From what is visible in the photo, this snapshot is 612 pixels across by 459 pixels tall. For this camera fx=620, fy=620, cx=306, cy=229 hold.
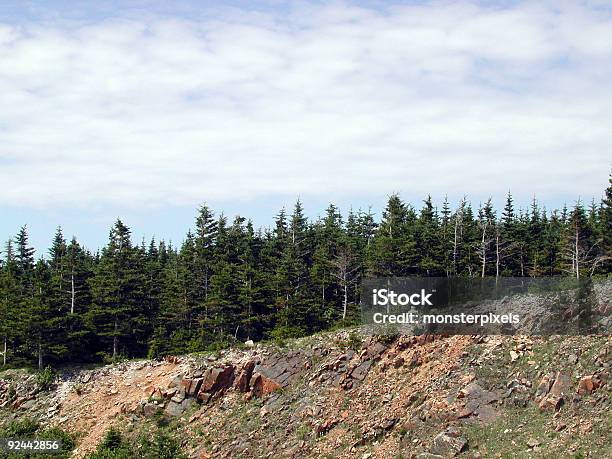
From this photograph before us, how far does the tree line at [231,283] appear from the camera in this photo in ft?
186

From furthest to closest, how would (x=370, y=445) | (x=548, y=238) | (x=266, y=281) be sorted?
(x=548, y=238)
(x=266, y=281)
(x=370, y=445)

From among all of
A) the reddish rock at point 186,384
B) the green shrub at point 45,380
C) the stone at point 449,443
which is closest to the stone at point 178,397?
the reddish rock at point 186,384

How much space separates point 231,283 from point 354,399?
23540 mm

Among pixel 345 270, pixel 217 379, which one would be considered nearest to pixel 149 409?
pixel 217 379

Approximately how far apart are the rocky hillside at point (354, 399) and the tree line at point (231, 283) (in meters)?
5.77

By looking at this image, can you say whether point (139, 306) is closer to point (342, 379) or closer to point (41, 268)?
point (41, 268)

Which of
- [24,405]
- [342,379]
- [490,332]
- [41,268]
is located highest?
[41,268]

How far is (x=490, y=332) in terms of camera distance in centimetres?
3897

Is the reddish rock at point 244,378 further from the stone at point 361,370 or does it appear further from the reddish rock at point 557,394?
the reddish rock at point 557,394

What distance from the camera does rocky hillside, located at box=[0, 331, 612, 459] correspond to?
101ft

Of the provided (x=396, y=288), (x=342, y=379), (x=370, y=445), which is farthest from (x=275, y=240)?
(x=370, y=445)

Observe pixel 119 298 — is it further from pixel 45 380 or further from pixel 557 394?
pixel 557 394

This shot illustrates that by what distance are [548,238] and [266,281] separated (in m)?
34.3

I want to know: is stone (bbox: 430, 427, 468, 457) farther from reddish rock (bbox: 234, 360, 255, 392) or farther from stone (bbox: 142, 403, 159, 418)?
stone (bbox: 142, 403, 159, 418)
